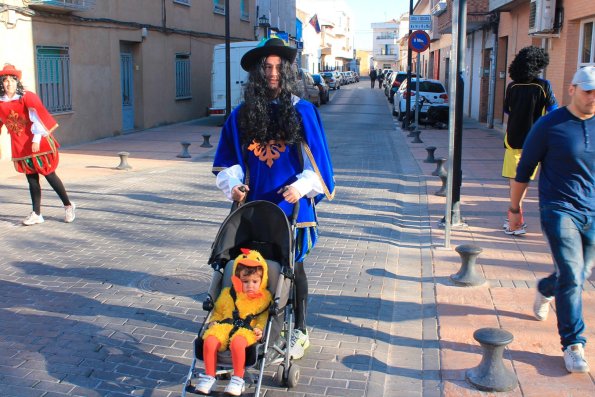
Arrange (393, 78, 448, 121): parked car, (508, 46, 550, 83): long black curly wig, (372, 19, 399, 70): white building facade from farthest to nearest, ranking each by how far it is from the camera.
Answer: (372, 19, 399, 70): white building facade
(393, 78, 448, 121): parked car
(508, 46, 550, 83): long black curly wig

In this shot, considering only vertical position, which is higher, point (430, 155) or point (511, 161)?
point (511, 161)

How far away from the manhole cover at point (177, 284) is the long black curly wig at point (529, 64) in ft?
12.8

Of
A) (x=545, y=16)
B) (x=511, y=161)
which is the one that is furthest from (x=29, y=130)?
(x=545, y=16)

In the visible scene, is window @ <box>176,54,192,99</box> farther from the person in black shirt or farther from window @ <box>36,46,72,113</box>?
the person in black shirt

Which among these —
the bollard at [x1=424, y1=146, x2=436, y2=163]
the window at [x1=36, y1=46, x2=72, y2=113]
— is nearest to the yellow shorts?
the bollard at [x1=424, y1=146, x2=436, y2=163]

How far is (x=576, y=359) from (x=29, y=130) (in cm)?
633

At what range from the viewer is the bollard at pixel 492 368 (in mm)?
3723

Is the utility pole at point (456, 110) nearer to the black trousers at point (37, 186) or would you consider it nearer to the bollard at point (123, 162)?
the black trousers at point (37, 186)

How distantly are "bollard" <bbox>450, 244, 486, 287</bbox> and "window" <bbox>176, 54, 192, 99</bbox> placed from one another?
19010 millimetres

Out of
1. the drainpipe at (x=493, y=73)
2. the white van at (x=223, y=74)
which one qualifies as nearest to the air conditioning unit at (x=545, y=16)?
the drainpipe at (x=493, y=73)

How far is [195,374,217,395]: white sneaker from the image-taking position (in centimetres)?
338

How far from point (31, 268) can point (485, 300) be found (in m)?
4.18

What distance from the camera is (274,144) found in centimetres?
388

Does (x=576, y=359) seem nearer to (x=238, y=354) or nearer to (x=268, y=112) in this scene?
(x=238, y=354)
